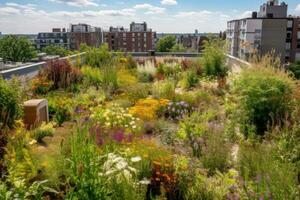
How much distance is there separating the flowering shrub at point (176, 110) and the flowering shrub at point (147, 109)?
0.48 ft

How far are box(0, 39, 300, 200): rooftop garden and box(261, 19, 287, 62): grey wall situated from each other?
4331cm

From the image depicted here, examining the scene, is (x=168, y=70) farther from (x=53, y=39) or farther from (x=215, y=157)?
(x=53, y=39)

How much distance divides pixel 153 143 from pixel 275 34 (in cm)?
4829

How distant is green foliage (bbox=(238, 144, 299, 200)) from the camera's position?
2.25 metres

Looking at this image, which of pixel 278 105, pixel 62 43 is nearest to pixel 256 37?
pixel 278 105

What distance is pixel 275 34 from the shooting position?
153ft

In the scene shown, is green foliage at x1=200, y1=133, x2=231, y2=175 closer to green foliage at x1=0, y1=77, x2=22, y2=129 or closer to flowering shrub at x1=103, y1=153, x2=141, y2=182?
flowering shrub at x1=103, y1=153, x2=141, y2=182

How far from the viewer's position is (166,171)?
279 cm

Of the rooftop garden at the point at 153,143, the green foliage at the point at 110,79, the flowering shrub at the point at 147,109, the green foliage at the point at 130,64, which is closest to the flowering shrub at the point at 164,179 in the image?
the rooftop garden at the point at 153,143

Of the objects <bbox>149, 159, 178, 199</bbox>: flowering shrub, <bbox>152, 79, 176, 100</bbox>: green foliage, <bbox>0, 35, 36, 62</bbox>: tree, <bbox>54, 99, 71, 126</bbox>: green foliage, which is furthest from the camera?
<bbox>0, 35, 36, 62</bbox>: tree

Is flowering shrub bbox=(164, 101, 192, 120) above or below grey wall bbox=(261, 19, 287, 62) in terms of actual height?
below

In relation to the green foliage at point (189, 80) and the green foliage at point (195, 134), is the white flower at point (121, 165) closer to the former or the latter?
the green foliage at point (195, 134)

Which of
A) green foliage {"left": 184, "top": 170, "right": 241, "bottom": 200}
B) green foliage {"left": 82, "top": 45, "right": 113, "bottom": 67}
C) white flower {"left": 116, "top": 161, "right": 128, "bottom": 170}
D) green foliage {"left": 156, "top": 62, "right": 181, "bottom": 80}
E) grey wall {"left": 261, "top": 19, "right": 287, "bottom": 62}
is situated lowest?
green foliage {"left": 184, "top": 170, "right": 241, "bottom": 200}

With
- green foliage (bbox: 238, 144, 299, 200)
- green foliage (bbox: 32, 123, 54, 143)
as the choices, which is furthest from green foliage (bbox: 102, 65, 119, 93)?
green foliage (bbox: 238, 144, 299, 200)
